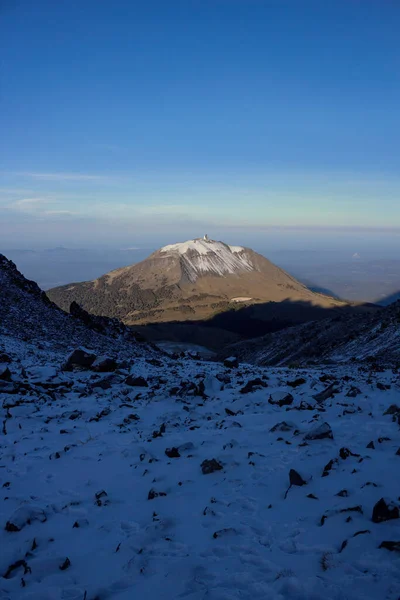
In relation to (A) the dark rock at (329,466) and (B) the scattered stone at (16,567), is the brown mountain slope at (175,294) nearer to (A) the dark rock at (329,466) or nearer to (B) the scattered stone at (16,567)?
(A) the dark rock at (329,466)

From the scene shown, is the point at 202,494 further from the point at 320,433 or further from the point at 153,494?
the point at 320,433

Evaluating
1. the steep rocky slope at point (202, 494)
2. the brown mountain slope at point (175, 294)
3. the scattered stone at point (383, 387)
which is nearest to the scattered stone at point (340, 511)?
the steep rocky slope at point (202, 494)

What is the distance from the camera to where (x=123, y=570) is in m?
4.55

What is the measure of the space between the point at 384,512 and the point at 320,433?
284 centimetres

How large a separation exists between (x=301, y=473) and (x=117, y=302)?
16956 cm

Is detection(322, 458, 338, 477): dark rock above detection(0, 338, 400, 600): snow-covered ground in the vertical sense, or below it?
above

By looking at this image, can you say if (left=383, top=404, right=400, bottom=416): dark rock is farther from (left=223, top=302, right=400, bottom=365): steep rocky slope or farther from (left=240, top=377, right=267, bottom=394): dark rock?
(left=223, top=302, right=400, bottom=365): steep rocky slope

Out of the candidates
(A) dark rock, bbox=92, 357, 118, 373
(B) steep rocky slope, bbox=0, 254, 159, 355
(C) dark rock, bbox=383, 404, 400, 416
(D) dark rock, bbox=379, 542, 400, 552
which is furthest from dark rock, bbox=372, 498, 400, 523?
(B) steep rocky slope, bbox=0, 254, 159, 355

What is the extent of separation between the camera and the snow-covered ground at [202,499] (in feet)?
14.0

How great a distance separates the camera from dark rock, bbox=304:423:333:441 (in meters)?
7.66

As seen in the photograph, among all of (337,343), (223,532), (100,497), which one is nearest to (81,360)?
(100,497)

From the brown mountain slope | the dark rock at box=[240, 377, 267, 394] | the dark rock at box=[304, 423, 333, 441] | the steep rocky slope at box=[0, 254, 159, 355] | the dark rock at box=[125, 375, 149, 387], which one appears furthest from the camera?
the brown mountain slope

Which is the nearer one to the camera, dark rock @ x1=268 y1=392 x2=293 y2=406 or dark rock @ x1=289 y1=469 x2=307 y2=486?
dark rock @ x1=289 y1=469 x2=307 y2=486

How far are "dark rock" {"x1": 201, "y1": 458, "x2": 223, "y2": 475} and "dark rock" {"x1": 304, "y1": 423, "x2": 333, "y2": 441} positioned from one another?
1977 millimetres
